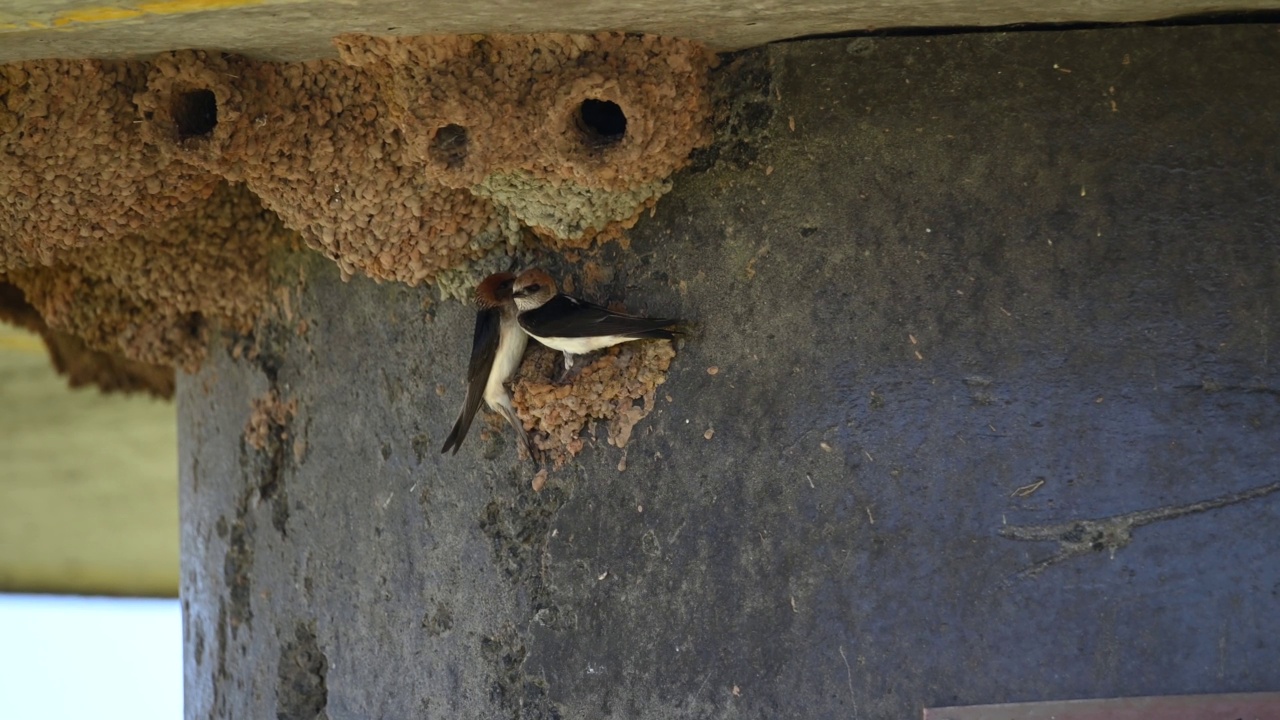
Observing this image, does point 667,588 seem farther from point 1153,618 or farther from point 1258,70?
point 1258,70

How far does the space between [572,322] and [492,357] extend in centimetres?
Result: 31

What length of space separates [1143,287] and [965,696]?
1.05 meters

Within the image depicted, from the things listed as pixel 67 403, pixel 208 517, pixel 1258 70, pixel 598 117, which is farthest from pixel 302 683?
pixel 67 403

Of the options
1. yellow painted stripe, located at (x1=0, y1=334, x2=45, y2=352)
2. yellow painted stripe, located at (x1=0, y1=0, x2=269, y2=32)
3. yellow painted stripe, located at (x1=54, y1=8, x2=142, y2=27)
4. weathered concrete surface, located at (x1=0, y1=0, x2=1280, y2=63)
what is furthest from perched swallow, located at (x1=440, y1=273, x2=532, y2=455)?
yellow painted stripe, located at (x1=0, y1=334, x2=45, y2=352)

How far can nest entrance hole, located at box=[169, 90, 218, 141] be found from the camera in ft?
13.2

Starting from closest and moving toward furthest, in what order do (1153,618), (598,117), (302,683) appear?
(1153,618)
(598,117)
(302,683)

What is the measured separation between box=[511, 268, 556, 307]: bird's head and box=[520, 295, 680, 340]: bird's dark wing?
3 centimetres

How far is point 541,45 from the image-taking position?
3656 mm

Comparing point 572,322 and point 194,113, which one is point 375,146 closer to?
point 194,113

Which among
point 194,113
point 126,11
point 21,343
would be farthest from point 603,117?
point 21,343

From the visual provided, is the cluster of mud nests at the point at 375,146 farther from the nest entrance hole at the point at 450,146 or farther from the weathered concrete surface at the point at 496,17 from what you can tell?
the weathered concrete surface at the point at 496,17

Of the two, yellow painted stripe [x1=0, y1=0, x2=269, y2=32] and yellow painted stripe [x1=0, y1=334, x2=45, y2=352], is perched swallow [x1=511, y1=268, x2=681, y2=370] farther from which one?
yellow painted stripe [x1=0, y1=334, x2=45, y2=352]

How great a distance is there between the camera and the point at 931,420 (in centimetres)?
347

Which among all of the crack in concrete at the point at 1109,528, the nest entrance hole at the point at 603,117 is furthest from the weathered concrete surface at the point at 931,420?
the nest entrance hole at the point at 603,117
